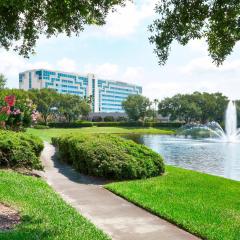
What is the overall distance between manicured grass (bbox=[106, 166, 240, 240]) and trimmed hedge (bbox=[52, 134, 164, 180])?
1.68 ft

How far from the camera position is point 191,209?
408 inches

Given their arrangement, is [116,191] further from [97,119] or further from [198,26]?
[97,119]

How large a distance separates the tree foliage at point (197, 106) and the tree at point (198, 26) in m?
102

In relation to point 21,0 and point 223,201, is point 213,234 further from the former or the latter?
point 21,0

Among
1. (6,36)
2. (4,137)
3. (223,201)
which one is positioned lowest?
(223,201)

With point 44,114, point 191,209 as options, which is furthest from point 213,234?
point 44,114

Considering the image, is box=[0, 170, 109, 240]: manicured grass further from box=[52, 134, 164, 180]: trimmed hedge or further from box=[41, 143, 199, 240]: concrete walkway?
box=[52, 134, 164, 180]: trimmed hedge

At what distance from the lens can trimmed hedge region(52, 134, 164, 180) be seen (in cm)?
1502

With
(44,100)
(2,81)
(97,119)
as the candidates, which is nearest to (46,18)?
(2,81)

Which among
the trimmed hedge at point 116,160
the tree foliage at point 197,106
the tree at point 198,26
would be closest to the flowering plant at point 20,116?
the trimmed hedge at point 116,160

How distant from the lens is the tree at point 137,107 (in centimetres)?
12006

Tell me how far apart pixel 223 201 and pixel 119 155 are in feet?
15.4

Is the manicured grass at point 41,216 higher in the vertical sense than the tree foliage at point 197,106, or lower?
lower

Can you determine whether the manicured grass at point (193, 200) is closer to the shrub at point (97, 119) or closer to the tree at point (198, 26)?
the tree at point (198, 26)
